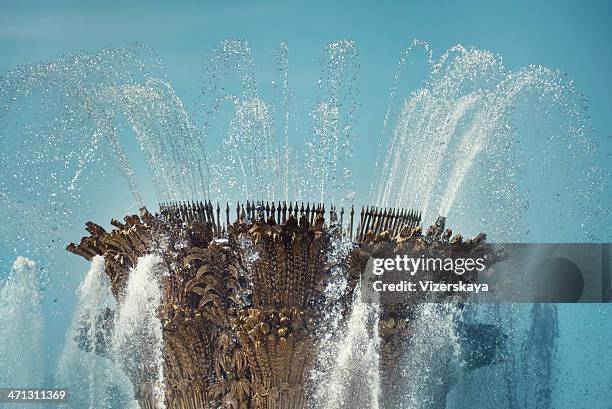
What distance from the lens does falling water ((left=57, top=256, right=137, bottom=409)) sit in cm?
1120

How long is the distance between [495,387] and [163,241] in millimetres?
9442

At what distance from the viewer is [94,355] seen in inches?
490

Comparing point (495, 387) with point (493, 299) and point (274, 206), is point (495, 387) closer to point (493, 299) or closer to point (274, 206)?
point (493, 299)

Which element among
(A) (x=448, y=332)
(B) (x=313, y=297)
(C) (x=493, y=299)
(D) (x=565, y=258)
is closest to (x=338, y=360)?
(B) (x=313, y=297)

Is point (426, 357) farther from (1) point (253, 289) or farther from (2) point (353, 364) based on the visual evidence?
(1) point (253, 289)

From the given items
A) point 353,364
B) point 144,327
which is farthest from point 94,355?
point 353,364
